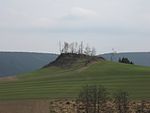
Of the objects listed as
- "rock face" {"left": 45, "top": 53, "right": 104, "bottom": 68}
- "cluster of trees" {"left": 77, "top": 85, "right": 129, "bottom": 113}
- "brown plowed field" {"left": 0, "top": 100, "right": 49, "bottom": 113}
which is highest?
"rock face" {"left": 45, "top": 53, "right": 104, "bottom": 68}

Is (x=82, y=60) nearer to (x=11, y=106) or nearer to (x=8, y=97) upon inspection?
(x=8, y=97)

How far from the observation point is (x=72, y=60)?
121 metres

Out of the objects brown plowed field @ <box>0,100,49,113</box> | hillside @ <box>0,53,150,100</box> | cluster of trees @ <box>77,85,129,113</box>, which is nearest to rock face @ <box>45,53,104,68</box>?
hillside @ <box>0,53,150,100</box>

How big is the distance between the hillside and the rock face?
9181 millimetres

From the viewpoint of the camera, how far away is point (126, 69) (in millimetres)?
96250

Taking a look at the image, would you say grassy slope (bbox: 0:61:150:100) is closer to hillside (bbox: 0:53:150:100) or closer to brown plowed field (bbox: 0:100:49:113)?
hillside (bbox: 0:53:150:100)

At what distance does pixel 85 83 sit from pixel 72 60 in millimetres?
43476

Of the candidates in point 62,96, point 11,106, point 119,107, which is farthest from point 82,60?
point 119,107

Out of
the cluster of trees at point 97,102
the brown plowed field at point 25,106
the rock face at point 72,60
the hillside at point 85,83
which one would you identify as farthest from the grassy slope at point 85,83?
the cluster of trees at point 97,102

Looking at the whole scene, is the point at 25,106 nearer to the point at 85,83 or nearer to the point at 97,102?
the point at 97,102

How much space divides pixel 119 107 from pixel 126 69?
50.4 m

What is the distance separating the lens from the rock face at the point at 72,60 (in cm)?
11714

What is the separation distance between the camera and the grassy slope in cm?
6681

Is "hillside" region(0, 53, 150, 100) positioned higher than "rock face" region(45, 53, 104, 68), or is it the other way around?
"rock face" region(45, 53, 104, 68)
